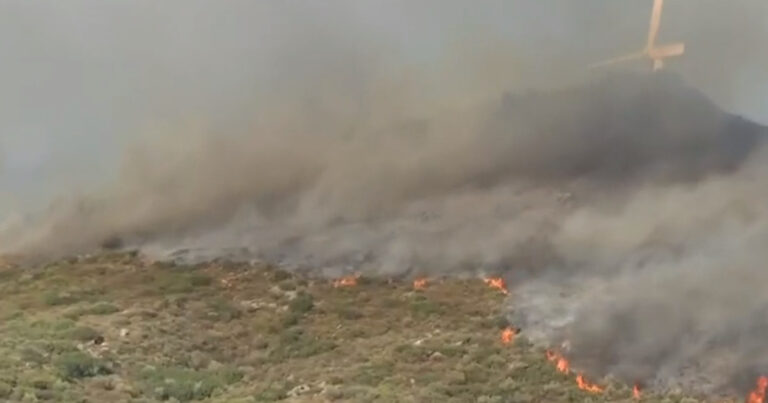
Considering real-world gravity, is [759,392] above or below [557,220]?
below

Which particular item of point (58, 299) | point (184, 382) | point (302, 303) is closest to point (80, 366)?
point (184, 382)

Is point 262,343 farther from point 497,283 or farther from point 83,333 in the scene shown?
point 497,283

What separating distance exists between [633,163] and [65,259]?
269ft

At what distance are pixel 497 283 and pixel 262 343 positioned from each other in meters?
30.3

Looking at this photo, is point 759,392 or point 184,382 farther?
point 759,392

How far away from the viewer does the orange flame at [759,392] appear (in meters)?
59.2

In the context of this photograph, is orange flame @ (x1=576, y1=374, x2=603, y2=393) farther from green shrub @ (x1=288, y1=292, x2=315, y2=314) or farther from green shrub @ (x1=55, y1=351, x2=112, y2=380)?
green shrub @ (x1=288, y1=292, x2=315, y2=314)

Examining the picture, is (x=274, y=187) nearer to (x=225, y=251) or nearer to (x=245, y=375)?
(x=225, y=251)

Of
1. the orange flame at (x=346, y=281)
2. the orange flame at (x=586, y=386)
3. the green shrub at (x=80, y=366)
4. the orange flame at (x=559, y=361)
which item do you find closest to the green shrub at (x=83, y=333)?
the green shrub at (x=80, y=366)

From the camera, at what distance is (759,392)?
60.3 metres

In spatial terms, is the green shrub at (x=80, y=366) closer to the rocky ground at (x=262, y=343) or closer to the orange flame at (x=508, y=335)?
the rocky ground at (x=262, y=343)

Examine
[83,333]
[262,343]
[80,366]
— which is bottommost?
[80,366]

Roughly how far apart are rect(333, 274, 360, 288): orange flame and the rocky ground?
1.28m

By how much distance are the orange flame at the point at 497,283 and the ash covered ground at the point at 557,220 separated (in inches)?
34.4
